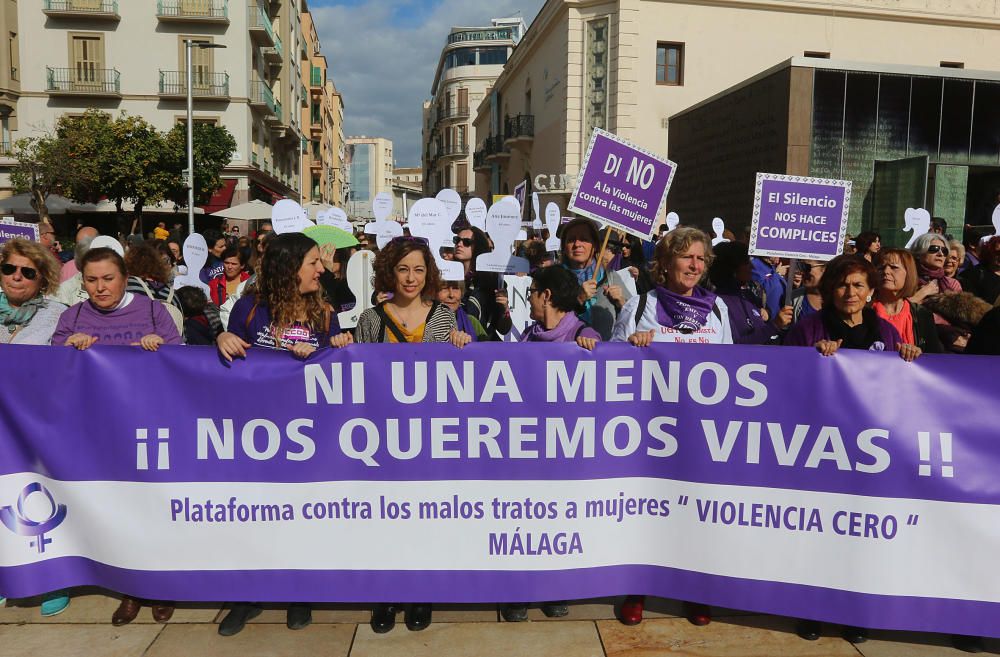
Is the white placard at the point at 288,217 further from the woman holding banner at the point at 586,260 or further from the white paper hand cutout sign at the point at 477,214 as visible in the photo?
the woman holding banner at the point at 586,260

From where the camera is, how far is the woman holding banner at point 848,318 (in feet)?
11.2

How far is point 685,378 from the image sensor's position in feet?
10.7

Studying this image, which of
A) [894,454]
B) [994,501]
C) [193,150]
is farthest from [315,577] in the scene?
[193,150]

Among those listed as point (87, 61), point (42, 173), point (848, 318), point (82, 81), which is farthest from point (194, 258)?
point (87, 61)

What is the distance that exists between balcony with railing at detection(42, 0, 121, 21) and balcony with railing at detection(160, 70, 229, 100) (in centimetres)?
326

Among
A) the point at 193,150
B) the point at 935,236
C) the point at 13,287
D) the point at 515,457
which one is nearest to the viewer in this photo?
the point at 515,457

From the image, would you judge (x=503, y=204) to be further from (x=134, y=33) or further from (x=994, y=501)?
(x=134, y=33)

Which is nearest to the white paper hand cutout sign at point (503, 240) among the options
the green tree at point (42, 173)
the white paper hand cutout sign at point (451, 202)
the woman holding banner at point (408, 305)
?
the white paper hand cutout sign at point (451, 202)

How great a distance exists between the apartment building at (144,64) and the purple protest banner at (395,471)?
110ft

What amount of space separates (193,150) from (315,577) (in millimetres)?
28192

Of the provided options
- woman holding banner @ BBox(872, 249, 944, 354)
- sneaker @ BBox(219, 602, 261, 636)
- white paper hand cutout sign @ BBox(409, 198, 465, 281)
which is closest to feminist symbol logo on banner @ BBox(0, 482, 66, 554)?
sneaker @ BBox(219, 602, 261, 636)

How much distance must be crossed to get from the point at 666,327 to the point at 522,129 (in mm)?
34855

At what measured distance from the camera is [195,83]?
116 ft

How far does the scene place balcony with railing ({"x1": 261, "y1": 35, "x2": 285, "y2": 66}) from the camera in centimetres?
4187
